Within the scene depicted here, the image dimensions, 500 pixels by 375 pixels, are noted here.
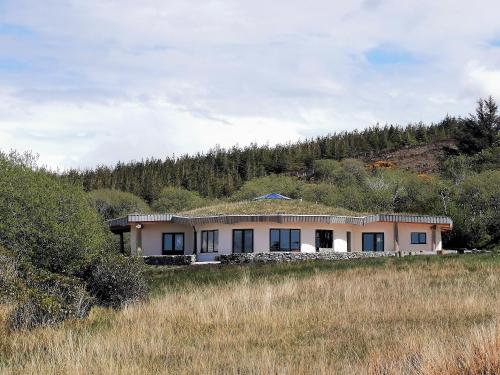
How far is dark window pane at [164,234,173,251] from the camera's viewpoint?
39.0 metres

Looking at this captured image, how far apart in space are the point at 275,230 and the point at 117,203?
38.8 m

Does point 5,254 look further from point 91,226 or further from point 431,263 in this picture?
point 431,263

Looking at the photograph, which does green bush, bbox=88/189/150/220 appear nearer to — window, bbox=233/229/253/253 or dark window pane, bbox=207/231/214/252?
dark window pane, bbox=207/231/214/252

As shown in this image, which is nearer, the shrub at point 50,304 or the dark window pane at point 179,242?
the shrub at point 50,304

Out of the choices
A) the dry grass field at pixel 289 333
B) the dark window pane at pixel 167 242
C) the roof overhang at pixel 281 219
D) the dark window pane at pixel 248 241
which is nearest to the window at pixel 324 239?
the roof overhang at pixel 281 219

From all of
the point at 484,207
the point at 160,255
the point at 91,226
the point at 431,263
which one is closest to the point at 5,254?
the point at 91,226

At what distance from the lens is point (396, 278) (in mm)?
18641

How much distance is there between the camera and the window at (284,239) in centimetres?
3491

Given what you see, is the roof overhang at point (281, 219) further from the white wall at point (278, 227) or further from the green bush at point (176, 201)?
the green bush at point (176, 201)

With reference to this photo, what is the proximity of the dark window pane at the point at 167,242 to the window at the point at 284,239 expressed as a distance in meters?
6.88

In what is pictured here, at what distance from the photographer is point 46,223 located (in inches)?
831

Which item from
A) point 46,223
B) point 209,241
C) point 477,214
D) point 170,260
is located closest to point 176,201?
point 477,214

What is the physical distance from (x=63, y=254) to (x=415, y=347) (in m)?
14.8

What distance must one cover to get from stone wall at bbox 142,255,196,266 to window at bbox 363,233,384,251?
10.0 m
